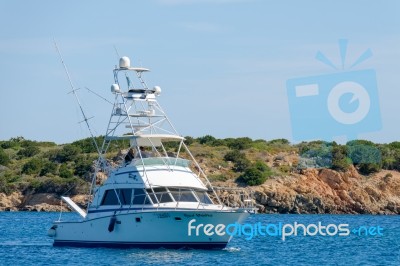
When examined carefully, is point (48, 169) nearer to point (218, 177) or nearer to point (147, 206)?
point (218, 177)

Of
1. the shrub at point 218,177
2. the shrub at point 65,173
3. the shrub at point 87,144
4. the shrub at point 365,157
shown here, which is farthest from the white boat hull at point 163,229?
the shrub at point 87,144

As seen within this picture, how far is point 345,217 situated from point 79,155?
2935 centimetres

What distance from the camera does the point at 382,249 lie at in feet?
141

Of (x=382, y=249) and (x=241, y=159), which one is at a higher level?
(x=241, y=159)

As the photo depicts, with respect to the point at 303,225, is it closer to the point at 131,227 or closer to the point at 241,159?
the point at 131,227

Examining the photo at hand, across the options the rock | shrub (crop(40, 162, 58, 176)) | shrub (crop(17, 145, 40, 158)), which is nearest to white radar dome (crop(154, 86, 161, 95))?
the rock

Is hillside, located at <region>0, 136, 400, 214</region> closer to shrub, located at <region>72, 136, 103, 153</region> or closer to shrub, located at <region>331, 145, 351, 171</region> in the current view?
shrub, located at <region>331, 145, 351, 171</region>

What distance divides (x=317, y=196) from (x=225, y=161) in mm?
13249

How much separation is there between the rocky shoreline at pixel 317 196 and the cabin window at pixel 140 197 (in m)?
33.3

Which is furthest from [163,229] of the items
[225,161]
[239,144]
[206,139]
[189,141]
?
[206,139]

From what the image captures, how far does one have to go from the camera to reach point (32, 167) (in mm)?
84250

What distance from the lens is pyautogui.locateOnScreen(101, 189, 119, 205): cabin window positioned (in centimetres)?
3931

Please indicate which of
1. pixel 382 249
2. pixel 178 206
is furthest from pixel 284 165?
pixel 178 206

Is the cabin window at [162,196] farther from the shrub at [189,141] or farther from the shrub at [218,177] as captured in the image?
the shrub at [189,141]
